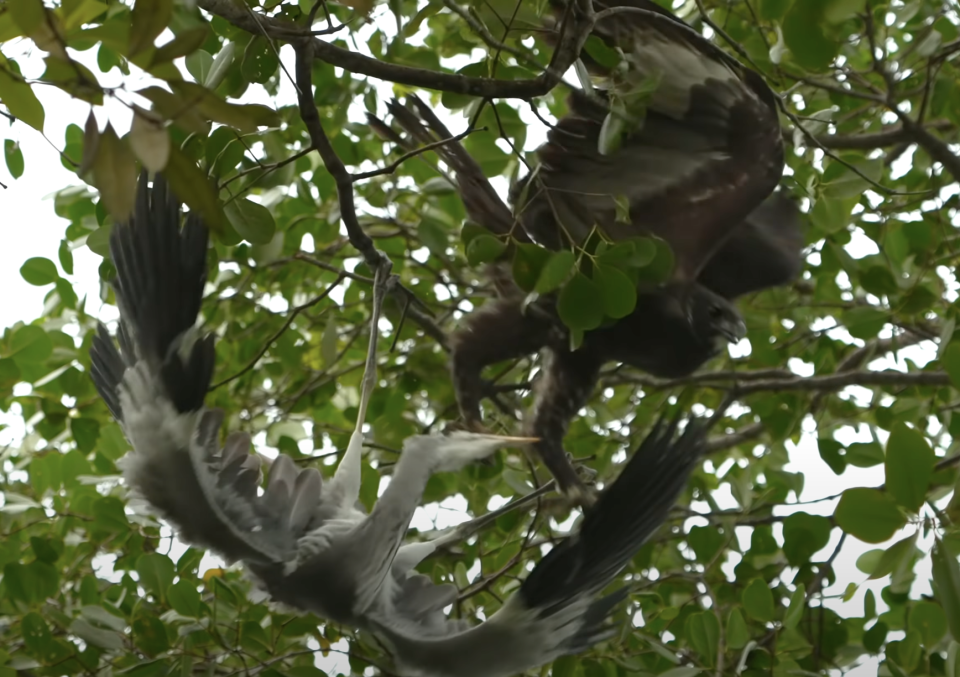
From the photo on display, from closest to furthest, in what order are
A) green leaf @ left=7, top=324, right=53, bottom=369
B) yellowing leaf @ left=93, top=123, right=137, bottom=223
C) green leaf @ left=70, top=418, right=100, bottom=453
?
yellowing leaf @ left=93, top=123, right=137, bottom=223 → green leaf @ left=7, top=324, right=53, bottom=369 → green leaf @ left=70, top=418, right=100, bottom=453

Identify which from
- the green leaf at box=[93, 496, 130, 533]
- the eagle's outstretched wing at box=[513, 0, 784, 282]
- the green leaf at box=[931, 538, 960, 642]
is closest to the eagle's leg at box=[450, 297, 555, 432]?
the eagle's outstretched wing at box=[513, 0, 784, 282]

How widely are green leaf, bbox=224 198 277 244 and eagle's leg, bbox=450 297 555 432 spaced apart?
427 millimetres

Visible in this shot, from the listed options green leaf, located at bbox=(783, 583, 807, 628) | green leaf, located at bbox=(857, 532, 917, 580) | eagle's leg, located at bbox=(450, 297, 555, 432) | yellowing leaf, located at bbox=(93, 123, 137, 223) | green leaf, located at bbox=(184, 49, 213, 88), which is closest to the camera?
yellowing leaf, located at bbox=(93, 123, 137, 223)

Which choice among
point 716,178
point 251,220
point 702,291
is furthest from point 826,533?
point 251,220

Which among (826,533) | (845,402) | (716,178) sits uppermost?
(716,178)

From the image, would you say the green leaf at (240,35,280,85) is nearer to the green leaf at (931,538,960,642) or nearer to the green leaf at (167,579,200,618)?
the green leaf at (167,579,200,618)

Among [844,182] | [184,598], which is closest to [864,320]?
[844,182]

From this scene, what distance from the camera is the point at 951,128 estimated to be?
186 centimetres

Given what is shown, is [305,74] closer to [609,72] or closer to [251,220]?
[251,220]

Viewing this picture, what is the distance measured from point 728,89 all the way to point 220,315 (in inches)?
42.6

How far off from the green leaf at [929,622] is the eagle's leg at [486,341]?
621 mm

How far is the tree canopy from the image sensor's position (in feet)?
3.28

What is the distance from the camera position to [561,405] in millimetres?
1383

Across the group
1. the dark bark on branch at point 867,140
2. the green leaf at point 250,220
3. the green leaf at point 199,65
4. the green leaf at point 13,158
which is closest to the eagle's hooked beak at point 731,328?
the dark bark on branch at point 867,140
